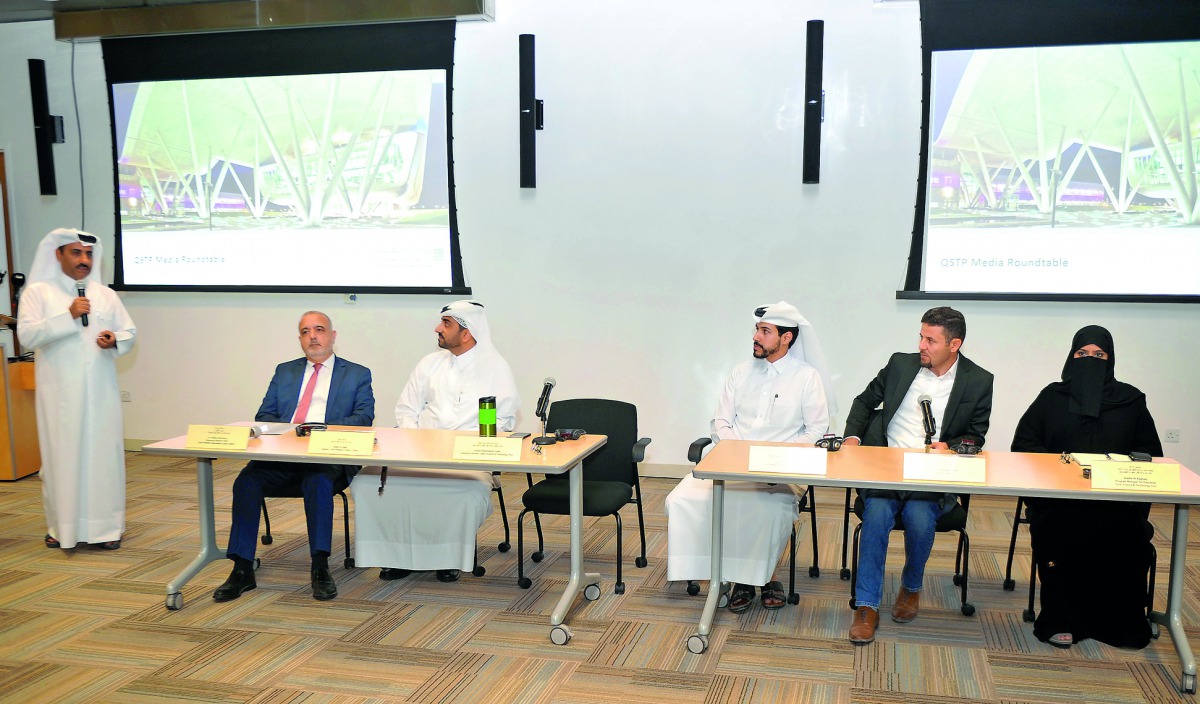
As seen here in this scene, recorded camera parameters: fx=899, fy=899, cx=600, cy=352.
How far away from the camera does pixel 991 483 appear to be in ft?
9.64

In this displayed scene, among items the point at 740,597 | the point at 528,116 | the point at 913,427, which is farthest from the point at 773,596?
the point at 528,116

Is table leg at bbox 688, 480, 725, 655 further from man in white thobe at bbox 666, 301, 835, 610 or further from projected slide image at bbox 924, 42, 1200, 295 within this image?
projected slide image at bbox 924, 42, 1200, 295

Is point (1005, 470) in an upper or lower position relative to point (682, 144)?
lower

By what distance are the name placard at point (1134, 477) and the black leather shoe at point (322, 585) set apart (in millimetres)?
2931

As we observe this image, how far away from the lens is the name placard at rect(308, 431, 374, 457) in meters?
3.43

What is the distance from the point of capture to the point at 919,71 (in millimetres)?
5309

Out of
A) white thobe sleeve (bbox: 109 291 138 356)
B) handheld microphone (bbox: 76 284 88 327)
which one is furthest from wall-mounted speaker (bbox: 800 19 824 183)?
handheld microphone (bbox: 76 284 88 327)

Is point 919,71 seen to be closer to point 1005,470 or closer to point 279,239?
point 1005,470

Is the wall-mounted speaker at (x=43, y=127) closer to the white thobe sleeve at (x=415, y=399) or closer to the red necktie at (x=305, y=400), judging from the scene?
the red necktie at (x=305, y=400)

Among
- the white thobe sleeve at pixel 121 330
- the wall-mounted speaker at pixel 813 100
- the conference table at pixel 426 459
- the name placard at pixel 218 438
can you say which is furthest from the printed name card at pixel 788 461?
A: the white thobe sleeve at pixel 121 330

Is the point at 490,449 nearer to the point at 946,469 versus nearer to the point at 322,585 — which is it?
the point at 322,585

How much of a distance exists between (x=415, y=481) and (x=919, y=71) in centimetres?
375

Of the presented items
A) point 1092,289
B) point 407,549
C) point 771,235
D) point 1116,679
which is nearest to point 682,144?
point 771,235

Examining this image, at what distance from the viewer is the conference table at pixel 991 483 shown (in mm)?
2893
